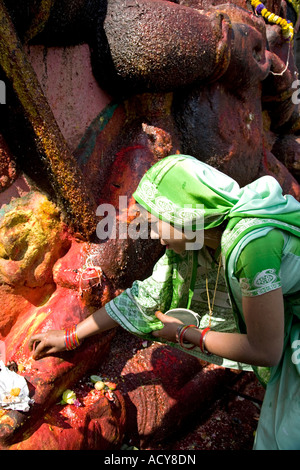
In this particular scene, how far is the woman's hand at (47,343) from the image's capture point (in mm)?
2176

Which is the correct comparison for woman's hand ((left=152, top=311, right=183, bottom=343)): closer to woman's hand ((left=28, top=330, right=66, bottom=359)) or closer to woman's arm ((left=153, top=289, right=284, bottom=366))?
woman's arm ((left=153, top=289, right=284, bottom=366))

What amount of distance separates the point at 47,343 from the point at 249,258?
120cm

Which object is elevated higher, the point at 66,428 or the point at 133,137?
the point at 133,137

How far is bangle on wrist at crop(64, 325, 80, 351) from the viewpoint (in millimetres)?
2180

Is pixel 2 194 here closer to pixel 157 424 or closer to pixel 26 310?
pixel 26 310

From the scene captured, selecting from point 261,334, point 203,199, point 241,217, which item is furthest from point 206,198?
point 261,334

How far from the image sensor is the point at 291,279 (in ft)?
5.32

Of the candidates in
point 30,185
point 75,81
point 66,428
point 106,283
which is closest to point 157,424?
point 66,428

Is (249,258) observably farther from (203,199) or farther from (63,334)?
(63,334)

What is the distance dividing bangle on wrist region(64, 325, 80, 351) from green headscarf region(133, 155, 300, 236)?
84 cm

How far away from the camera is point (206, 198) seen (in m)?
1.64

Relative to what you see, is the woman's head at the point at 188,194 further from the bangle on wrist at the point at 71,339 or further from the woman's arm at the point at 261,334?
the bangle on wrist at the point at 71,339

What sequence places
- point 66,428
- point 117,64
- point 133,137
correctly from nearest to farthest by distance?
point 66,428 < point 117,64 < point 133,137

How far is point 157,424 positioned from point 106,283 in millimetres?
886
